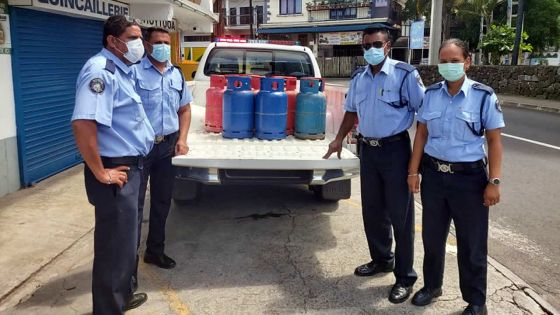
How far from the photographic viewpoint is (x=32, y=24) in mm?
6578

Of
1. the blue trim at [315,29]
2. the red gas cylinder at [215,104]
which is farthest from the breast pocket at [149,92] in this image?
the blue trim at [315,29]

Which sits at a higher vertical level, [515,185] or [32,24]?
[32,24]

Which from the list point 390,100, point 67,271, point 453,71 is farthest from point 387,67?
point 67,271

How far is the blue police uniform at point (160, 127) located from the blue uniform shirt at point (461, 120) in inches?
74.8

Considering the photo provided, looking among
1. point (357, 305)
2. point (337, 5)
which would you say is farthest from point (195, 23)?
point (337, 5)

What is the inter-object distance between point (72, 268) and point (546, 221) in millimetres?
4800

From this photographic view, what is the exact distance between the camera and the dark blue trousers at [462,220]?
3219mm

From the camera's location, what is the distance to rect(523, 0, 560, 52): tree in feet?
109

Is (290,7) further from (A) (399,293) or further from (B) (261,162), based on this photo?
(A) (399,293)

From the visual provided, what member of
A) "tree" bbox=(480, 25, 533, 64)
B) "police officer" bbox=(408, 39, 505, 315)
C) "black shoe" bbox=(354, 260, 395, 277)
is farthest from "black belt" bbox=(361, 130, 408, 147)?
"tree" bbox=(480, 25, 533, 64)

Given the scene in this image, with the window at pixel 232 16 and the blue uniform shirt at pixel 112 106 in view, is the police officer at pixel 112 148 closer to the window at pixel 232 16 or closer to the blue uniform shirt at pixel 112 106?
the blue uniform shirt at pixel 112 106

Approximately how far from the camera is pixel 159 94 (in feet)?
12.6

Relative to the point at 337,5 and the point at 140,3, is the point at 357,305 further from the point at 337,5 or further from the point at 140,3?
the point at 337,5

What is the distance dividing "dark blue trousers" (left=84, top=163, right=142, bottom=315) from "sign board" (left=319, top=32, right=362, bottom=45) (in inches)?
1599
